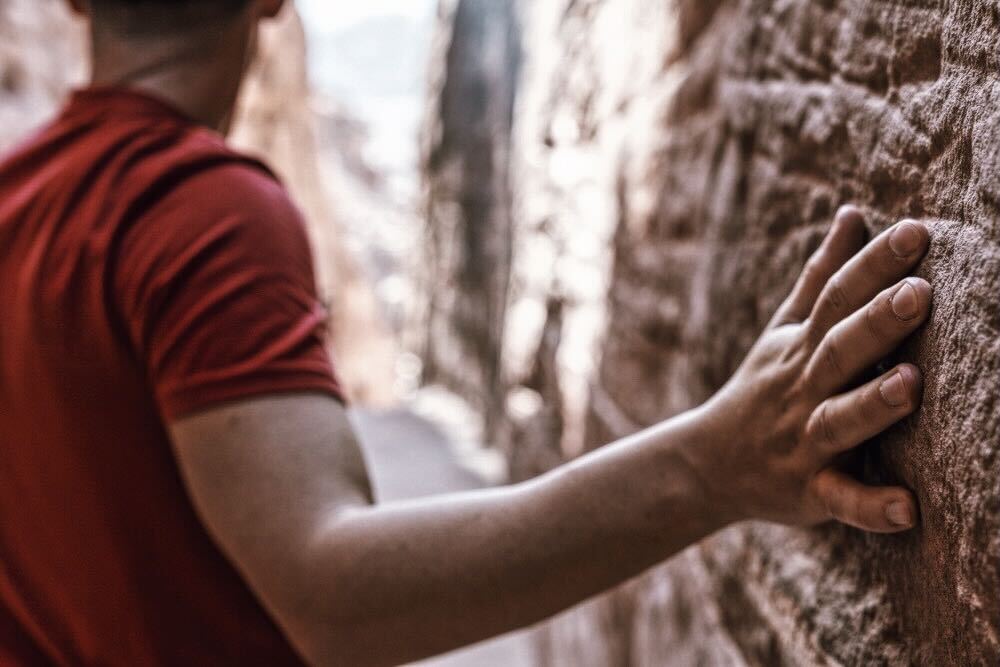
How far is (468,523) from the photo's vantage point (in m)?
0.64

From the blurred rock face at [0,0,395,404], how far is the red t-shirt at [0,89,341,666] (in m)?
3.19

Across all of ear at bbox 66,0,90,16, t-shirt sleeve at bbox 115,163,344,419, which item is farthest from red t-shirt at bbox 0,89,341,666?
ear at bbox 66,0,90,16

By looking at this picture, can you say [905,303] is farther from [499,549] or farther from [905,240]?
[499,549]

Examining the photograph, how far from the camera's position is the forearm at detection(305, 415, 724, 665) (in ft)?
2.02

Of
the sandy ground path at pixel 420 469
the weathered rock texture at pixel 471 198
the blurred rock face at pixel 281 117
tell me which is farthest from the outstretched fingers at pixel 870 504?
the weathered rock texture at pixel 471 198

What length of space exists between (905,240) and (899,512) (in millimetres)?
187

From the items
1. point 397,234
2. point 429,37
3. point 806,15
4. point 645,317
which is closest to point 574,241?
point 645,317

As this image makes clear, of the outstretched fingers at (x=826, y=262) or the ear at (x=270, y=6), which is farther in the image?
the ear at (x=270, y=6)

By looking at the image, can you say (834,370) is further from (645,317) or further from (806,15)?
(645,317)

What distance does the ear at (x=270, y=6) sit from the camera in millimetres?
910

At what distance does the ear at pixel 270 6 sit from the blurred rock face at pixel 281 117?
→ 3.02m

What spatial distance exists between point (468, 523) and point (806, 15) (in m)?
0.61

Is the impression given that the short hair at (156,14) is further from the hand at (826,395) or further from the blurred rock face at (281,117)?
the blurred rock face at (281,117)

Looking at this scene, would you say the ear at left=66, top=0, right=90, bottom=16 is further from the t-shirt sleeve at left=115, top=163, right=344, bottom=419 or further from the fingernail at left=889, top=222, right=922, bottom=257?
the fingernail at left=889, top=222, right=922, bottom=257
